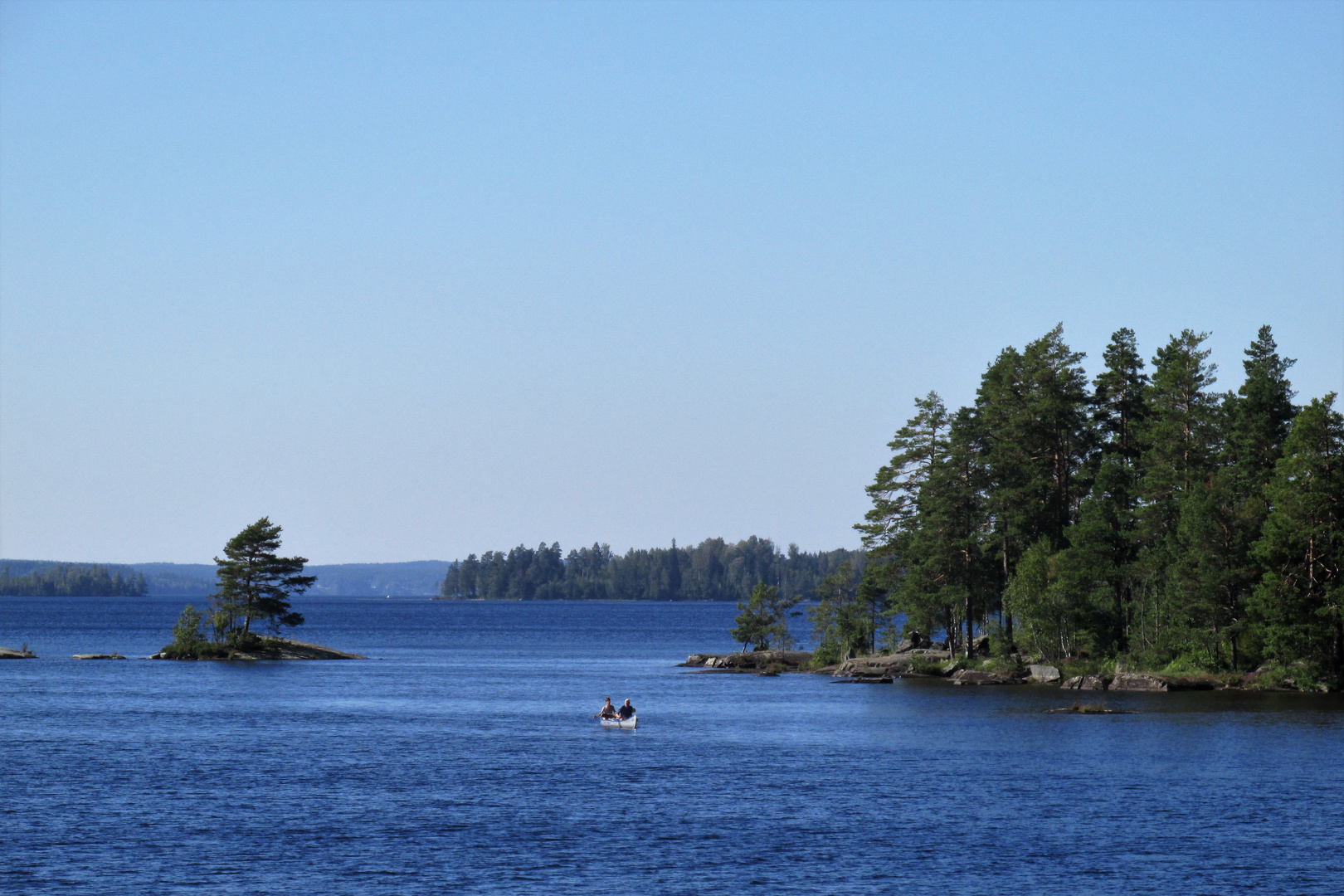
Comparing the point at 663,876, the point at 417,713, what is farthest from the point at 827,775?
the point at 417,713

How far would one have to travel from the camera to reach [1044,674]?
104125mm

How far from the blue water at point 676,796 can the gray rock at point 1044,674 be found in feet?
21.1

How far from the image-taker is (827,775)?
198ft

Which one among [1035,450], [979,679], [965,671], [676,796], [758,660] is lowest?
[676,796]

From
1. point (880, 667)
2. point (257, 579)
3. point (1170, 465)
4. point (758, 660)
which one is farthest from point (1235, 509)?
point (257, 579)

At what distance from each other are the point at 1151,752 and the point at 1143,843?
70.0 ft

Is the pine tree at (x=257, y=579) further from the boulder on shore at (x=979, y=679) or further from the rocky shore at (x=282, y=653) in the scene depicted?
the boulder on shore at (x=979, y=679)

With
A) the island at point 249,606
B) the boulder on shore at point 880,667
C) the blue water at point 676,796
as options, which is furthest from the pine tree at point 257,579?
the boulder on shore at point 880,667

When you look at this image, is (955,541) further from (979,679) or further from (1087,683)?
(1087,683)

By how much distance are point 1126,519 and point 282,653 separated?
268 feet

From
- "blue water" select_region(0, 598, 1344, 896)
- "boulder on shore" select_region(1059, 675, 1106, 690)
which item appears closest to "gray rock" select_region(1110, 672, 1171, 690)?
"boulder on shore" select_region(1059, 675, 1106, 690)

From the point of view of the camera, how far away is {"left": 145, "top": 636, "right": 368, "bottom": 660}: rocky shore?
13512 centimetres

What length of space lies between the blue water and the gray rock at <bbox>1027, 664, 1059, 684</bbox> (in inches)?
253

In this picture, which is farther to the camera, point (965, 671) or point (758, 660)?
point (758, 660)
